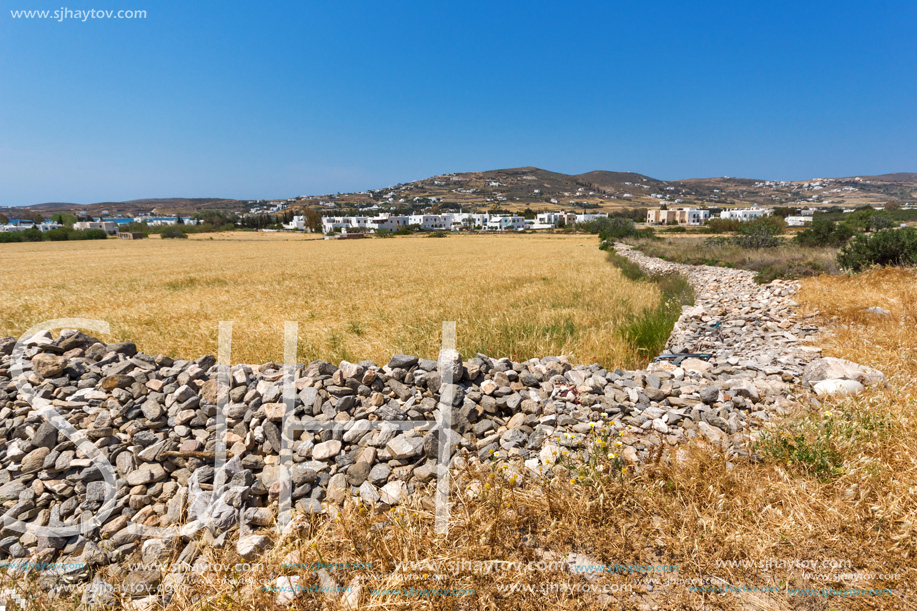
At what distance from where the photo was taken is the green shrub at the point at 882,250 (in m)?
13.0

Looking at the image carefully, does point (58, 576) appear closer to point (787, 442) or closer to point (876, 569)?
point (876, 569)

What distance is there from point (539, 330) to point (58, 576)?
279 inches

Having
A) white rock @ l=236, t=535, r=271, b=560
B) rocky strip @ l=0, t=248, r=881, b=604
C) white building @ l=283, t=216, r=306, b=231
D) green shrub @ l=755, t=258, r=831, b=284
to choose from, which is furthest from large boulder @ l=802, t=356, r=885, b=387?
white building @ l=283, t=216, r=306, b=231

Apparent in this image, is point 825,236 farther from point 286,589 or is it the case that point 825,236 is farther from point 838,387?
point 286,589

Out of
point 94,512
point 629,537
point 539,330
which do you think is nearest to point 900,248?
point 539,330

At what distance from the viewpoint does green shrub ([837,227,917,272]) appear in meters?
13.0

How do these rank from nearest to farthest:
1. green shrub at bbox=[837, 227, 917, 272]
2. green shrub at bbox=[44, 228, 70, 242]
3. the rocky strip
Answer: the rocky strip < green shrub at bbox=[837, 227, 917, 272] < green shrub at bbox=[44, 228, 70, 242]

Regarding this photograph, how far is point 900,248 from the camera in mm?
13180

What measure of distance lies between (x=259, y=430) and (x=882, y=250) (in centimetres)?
1917

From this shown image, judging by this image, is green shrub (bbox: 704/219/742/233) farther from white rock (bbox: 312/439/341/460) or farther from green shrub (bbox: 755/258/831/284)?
white rock (bbox: 312/439/341/460)

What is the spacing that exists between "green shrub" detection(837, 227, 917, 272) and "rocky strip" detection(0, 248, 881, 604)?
12306 mm

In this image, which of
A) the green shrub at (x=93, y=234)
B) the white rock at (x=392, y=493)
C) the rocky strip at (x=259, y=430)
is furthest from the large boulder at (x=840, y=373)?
the green shrub at (x=93, y=234)

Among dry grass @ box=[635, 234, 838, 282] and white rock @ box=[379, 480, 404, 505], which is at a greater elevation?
dry grass @ box=[635, 234, 838, 282]

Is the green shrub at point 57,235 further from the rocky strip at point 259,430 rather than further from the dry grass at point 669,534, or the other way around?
the dry grass at point 669,534
